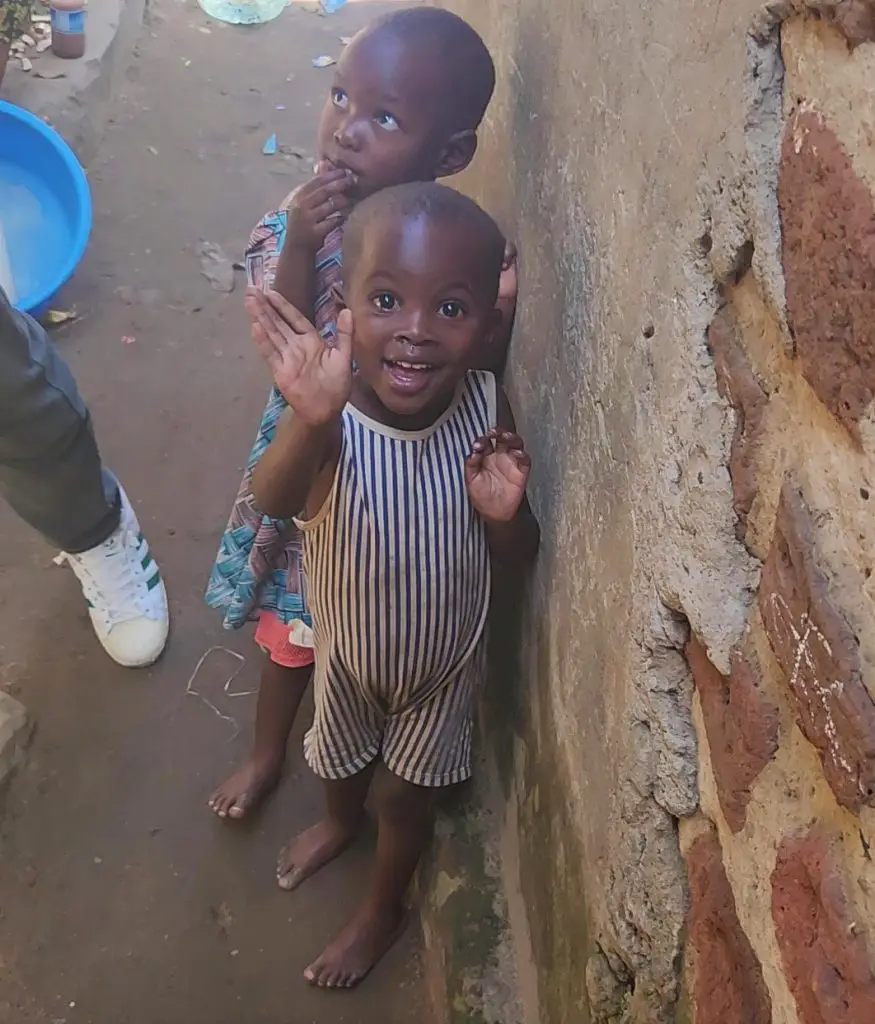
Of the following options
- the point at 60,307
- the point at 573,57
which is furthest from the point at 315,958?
the point at 60,307

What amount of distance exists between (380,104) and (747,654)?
2.69 feet

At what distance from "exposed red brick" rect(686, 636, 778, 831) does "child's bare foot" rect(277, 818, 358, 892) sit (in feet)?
3.22

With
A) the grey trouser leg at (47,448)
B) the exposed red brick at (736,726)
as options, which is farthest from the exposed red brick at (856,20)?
the grey trouser leg at (47,448)

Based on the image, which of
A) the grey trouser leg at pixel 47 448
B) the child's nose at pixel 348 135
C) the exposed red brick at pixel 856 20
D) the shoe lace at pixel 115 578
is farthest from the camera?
the shoe lace at pixel 115 578

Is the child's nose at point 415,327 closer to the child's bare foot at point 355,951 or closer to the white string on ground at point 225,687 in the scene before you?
the child's bare foot at point 355,951

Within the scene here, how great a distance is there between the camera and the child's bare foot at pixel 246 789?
1.70 metres

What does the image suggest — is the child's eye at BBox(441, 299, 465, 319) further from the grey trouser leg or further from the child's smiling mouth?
the grey trouser leg

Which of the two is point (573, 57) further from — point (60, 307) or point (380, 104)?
point (60, 307)

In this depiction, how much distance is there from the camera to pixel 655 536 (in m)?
0.83

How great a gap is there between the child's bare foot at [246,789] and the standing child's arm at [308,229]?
2.42 feet

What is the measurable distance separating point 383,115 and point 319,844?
3.33ft

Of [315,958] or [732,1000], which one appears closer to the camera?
[732,1000]

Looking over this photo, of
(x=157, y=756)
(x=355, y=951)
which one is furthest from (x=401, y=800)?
(x=157, y=756)

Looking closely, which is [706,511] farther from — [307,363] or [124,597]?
[124,597]
